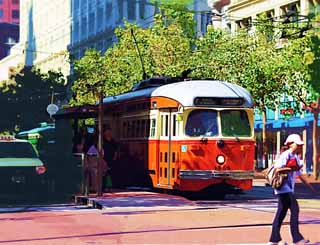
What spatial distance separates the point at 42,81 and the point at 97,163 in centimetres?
4201

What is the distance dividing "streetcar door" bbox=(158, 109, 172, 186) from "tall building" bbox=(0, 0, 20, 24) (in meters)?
150

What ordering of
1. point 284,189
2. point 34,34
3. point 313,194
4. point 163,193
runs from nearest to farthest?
point 284,189, point 163,193, point 313,194, point 34,34

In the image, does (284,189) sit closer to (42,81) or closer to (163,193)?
(163,193)

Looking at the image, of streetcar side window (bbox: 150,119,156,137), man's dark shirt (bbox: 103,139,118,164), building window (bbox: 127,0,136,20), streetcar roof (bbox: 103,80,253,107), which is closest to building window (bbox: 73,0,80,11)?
building window (bbox: 127,0,136,20)

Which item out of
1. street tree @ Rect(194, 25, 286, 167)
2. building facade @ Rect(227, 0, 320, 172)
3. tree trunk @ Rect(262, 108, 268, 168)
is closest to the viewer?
street tree @ Rect(194, 25, 286, 167)

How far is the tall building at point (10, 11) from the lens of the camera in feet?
550

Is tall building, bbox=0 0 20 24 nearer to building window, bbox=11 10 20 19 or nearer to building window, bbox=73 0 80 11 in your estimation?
building window, bbox=11 10 20 19

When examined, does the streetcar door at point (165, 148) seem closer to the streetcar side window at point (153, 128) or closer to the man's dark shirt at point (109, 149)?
the streetcar side window at point (153, 128)

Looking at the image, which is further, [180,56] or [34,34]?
[34,34]

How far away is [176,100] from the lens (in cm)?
2131

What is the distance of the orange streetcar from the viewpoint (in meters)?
20.7

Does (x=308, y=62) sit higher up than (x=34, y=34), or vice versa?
(x=34, y=34)

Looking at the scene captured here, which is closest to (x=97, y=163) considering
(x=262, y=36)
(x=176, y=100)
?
(x=176, y=100)

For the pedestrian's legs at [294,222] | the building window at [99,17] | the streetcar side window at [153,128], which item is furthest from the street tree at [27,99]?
the pedestrian's legs at [294,222]
